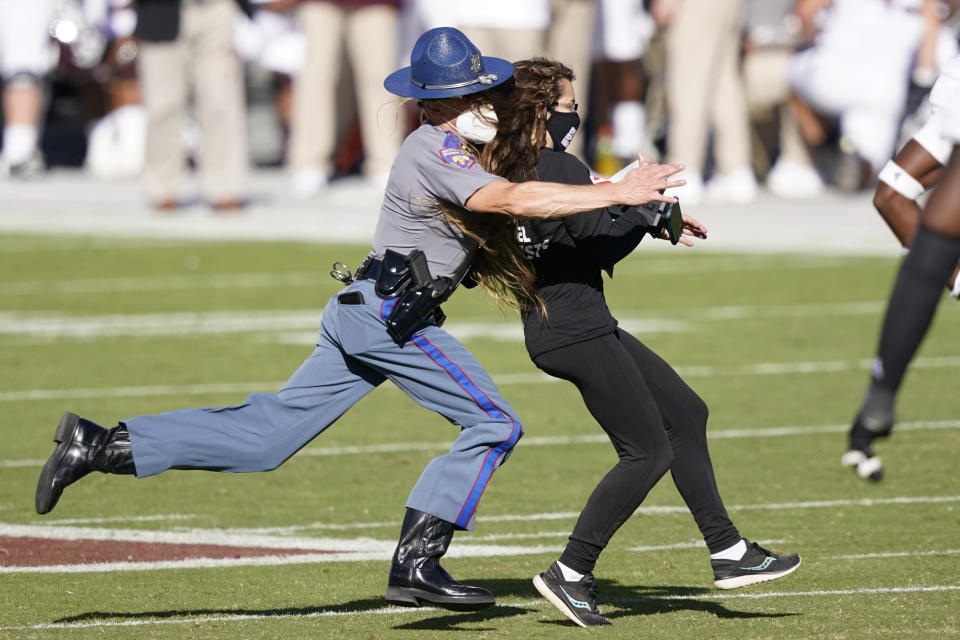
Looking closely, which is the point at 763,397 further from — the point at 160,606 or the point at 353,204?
the point at 353,204

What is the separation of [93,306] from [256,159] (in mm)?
14540

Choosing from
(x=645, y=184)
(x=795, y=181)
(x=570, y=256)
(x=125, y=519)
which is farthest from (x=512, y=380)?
(x=795, y=181)

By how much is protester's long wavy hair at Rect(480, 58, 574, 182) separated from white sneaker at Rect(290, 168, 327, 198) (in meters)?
17.0

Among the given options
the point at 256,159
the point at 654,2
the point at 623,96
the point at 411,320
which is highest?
the point at 411,320

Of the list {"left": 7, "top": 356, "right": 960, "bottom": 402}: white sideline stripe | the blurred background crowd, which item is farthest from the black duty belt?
the blurred background crowd

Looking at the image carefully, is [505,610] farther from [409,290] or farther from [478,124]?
[478,124]

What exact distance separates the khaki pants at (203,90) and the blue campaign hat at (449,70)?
13.2 metres

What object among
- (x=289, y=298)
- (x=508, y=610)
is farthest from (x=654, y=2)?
(x=508, y=610)

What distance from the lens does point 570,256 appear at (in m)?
6.26

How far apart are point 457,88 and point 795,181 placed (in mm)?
17367

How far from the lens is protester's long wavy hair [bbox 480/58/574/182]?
614 centimetres

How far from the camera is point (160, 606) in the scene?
21.7ft

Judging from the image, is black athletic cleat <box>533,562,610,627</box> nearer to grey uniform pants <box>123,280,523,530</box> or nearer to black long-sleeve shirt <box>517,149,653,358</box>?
grey uniform pants <box>123,280,523,530</box>

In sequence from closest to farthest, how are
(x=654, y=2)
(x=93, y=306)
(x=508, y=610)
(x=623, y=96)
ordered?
(x=508, y=610) → (x=93, y=306) → (x=654, y=2) → (x=623, y=96)
